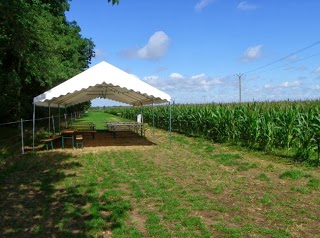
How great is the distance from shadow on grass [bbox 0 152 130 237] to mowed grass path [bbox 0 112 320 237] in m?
0.02

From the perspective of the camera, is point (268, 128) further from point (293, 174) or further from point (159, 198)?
point (159, 198)

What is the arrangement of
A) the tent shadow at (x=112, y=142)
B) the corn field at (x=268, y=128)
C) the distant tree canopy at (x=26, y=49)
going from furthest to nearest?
the tent shadow at (x=112, y=142) → the distant tree canopy at (x=26, y=49) → the corn field at (x=268, y=128)

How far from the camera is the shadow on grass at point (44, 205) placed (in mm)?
5711

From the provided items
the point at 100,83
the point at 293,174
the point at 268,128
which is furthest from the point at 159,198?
the point at 100,83

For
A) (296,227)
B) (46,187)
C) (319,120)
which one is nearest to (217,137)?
(319,120)

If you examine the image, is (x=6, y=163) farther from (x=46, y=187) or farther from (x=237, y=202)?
(x=237, y=202)

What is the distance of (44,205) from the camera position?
23.1 feet

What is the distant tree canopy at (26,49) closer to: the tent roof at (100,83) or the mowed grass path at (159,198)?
the tent roof at (100,83)

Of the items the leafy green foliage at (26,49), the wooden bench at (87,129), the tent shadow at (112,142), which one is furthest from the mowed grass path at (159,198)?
the wooden bench at (87,129)

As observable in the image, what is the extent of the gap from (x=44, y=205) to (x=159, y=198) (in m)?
2.19

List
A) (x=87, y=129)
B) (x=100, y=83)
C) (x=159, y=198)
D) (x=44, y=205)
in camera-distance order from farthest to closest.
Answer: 1. (x=87, y=129)
2. (x=100, y=83)
3. (x=159, y=198)
4. (x=44, y=205)

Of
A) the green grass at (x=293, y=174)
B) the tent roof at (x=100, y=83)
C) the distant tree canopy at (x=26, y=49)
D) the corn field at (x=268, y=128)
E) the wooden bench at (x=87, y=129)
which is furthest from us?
the wooden bench at (x=87, y=129)

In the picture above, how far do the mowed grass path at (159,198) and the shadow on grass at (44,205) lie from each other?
0.6 inches

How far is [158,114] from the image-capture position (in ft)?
101
